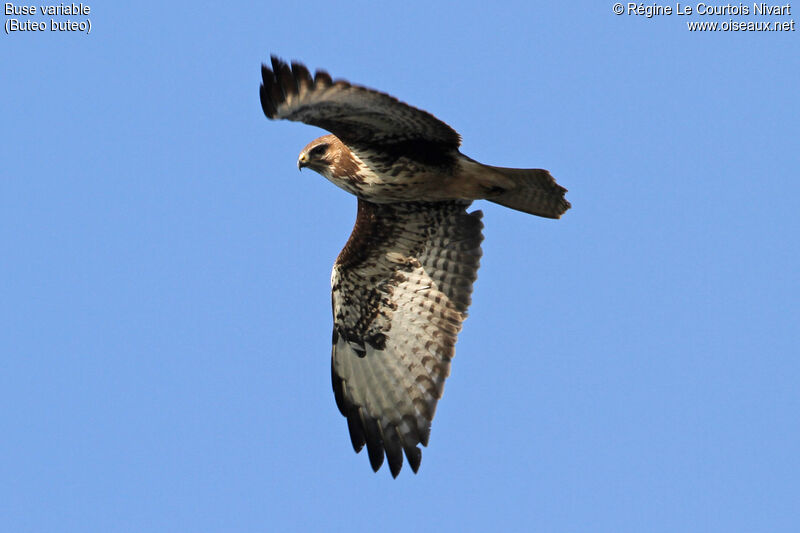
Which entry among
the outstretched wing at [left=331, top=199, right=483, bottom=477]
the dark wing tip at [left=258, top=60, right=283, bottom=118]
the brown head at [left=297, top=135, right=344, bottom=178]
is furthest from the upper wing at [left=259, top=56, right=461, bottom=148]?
the outstretched wing at [left=331, top=199, right=483, bottom=477]

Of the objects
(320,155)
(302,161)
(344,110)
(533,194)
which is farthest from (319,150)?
(533,194)

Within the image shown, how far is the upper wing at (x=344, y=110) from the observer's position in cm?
793

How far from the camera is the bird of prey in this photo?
9.45 m

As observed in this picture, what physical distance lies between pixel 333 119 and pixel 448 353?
2.60 m

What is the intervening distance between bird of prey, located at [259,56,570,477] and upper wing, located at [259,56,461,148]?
0.99ft

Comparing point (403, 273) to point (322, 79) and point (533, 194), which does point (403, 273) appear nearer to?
point (533, 194)

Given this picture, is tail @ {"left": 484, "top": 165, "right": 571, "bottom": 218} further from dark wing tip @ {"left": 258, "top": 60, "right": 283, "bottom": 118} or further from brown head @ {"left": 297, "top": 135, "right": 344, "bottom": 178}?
dark wing tip @ {"left": 258, "top": 60, "right": 283, "bottom": 118}

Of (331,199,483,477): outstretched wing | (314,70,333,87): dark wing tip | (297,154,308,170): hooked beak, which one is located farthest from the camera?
(331,199,483,477): outstretched wing

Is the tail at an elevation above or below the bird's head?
below

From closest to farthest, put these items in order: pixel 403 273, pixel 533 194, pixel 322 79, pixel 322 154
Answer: pixel 322 79 < pixel 322 154 < pixel 533 194 < pixel 403 273

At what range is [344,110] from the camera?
8.38 meters

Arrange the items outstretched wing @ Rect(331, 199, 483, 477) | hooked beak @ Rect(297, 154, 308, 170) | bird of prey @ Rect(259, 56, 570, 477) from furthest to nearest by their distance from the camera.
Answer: outstretched wing @ Rect(331, 199, 483, 477) → hooked beak @ Rect(297, 154, 308, 170) → bird of prey @ Rect(259, 56, 570, 477)

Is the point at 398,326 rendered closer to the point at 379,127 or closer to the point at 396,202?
the point at 396,202

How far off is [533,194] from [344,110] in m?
2.04
